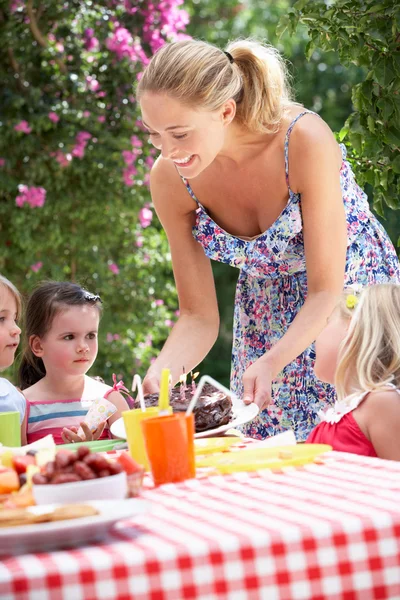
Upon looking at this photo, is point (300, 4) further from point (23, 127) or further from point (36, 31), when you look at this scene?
point (36, 31)

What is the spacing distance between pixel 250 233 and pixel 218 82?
0.55 meters

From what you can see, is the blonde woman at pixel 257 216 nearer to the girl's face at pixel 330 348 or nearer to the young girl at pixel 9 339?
the girl's face at pixel 330 348

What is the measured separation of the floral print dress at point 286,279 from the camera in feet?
8.82

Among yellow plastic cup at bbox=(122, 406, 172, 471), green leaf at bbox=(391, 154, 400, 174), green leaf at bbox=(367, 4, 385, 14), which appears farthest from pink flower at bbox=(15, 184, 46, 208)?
yellow plastic cup at bbox=(122, 406, 172, 471)

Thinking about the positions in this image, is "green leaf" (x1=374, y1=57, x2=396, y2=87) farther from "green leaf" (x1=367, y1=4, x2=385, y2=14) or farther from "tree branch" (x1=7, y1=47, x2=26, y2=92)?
"tree branch" (x1=7, y1=47, x2=26, y2=92)

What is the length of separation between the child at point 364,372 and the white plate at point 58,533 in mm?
977

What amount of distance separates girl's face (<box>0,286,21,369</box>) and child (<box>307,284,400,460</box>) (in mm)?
1236

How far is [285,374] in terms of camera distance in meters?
2.75

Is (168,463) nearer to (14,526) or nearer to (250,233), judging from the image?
(14,526)

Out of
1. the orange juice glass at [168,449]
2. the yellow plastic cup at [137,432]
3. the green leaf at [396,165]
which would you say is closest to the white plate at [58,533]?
the orange juice glass at [168,449]

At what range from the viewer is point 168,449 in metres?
1.41

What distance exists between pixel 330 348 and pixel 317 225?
0.45 m

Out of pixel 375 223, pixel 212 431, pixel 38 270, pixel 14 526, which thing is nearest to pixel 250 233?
pixel 375 223

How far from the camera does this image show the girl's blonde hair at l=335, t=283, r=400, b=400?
2035 millimetres
